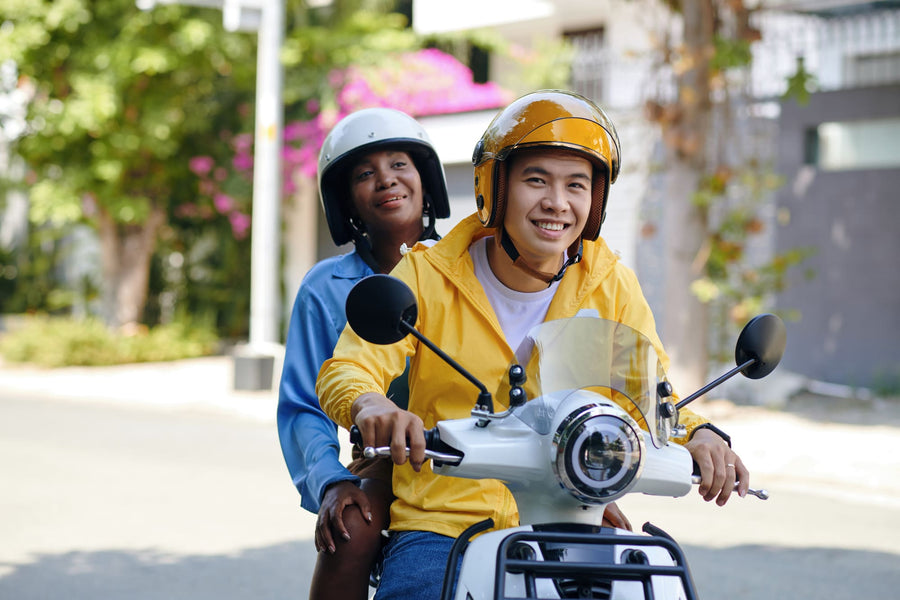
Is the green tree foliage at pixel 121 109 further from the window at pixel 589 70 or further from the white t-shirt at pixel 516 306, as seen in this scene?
the white t-shirt at pixel 516 306

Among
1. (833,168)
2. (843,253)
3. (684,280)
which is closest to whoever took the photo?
(684,280)

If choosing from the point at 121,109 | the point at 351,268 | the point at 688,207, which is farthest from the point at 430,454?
the point at 121,109

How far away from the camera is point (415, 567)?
2238mm

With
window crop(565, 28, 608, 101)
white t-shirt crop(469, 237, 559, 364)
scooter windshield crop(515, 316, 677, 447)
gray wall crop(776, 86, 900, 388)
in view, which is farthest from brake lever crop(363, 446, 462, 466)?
window crop(565, 28, 608, 101)

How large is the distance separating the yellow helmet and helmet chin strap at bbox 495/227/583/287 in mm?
64

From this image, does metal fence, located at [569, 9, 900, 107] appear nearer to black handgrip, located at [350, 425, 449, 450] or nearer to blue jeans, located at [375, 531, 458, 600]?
blue jeans, located at [375, 531, 458, 600]

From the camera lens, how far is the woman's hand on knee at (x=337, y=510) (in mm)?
2449

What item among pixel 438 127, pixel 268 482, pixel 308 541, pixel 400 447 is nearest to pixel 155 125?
pixel 438 127

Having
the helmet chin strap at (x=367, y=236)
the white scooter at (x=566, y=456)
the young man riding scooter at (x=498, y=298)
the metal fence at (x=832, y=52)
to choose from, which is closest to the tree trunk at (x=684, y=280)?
the metal fence at (x=832, y=52)

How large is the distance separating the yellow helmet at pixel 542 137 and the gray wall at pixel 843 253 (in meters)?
9.97

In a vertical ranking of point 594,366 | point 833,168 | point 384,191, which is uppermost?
point 833,168

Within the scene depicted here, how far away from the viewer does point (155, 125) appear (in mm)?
15914

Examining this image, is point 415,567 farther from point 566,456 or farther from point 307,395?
point 307,395

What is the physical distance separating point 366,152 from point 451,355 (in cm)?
123
